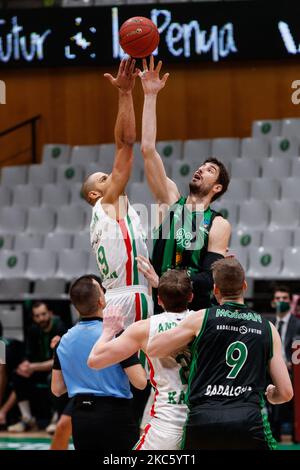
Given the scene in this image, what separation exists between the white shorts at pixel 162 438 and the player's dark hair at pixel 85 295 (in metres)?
0.90

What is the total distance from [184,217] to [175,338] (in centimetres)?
156

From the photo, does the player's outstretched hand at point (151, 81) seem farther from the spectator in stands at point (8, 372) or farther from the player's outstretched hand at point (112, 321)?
the spectator in stands at point (8, 372)

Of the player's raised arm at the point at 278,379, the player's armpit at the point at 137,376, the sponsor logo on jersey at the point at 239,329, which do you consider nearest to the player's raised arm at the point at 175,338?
the sponsor logo on jersey at the point at 239,329

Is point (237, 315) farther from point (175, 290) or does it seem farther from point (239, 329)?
point (175, 290)

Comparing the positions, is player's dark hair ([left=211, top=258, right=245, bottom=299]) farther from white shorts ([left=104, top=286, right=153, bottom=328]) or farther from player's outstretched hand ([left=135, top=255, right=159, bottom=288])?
white shorts ([left=104, top=286, right=153, bottom=328])

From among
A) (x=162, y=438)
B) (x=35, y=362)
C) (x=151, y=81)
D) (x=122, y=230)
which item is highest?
(x=151, y=81)

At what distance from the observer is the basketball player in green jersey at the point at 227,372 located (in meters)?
4.73

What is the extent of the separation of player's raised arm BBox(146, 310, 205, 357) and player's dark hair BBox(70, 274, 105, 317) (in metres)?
0.84

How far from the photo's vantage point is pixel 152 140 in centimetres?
623

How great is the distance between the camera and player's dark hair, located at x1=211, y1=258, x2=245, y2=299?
4.90 metres

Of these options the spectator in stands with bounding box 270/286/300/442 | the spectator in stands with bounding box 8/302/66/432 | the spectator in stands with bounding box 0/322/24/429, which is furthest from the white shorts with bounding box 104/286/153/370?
the spectator in stands with bounding box 0/322/24/429

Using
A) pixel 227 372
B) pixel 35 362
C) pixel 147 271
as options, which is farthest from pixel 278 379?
pixel 35 362

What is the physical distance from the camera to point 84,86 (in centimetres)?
1480

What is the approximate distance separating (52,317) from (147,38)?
16.3 ft
